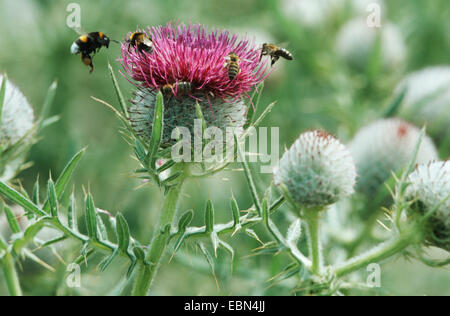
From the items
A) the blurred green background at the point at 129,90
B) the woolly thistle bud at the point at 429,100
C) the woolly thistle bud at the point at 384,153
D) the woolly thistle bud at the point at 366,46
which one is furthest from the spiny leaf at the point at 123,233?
the woolly thistle bud at the point at 366,46

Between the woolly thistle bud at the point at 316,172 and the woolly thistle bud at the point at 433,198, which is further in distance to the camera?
the woolly thistle bud at the point at 316,172

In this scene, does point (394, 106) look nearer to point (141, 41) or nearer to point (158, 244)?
point (141, 41)

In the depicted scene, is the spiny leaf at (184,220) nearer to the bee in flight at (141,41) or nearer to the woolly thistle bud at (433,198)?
the bee in flight at (141,41)

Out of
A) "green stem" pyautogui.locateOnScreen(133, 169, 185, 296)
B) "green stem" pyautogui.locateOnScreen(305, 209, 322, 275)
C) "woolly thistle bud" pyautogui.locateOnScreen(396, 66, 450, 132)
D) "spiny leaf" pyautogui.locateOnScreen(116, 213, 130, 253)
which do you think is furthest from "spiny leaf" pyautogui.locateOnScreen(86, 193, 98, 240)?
"woolly thistle bud" pyautogui.locateOnScreen(396, 66, 450, 132)

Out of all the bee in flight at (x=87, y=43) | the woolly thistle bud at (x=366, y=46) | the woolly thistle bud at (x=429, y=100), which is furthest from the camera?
the woolly thistle bud at (x=366, y=46)

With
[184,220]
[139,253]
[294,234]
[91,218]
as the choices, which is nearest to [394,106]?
[294,234]
